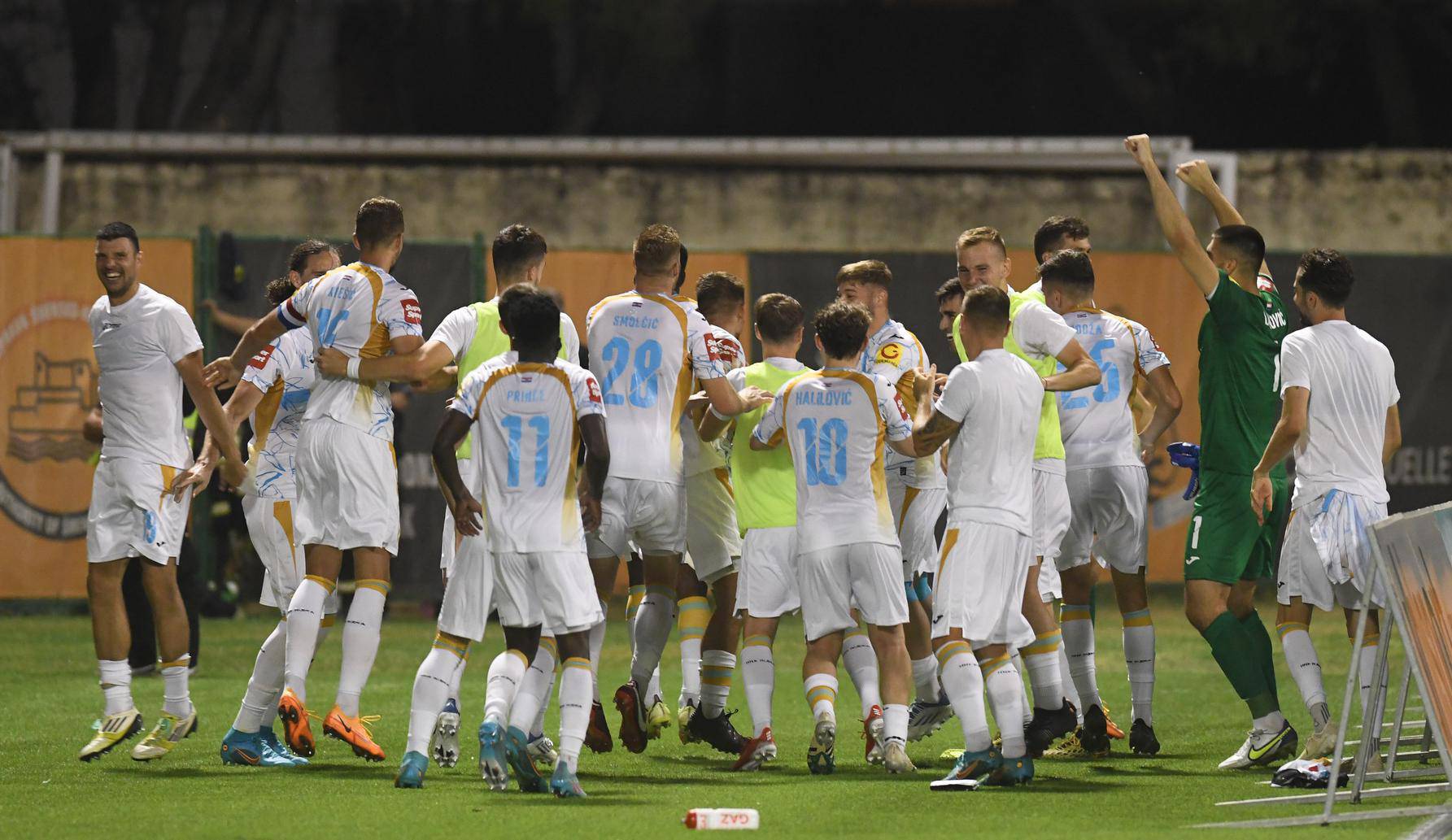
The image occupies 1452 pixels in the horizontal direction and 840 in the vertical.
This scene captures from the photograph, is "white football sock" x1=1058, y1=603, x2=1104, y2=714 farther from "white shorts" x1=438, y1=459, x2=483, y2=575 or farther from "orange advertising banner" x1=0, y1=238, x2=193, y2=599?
"orange advertising banner" x1=0, y1=238, x2=193, y2=599

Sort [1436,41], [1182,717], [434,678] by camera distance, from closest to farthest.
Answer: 1. [434,678]
2. [1182,717]
3. [1436,41]

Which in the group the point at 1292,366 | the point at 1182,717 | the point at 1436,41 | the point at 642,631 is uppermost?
the point at 1436,41

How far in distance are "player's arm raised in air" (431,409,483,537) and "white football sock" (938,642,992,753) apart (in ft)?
6.87

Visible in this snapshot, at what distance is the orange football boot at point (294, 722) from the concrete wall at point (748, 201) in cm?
1064

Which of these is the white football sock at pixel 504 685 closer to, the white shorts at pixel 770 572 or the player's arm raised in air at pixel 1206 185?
the white shorts at pixel 770 572

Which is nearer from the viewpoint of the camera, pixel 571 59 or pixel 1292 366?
pixel 1292 366

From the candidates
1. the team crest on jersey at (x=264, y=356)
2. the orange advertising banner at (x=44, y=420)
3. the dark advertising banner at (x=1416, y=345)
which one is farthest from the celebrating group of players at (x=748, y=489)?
the dark advertising banner at (x=1416, y=345)

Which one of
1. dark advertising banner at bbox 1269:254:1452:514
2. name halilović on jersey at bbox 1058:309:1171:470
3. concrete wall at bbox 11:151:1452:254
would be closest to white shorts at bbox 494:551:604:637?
name halilović on jersey at bbox 1058:309:1171:470

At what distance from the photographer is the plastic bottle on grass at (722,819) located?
6.88 metres

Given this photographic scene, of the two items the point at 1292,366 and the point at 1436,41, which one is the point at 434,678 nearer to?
the point at 1292,366

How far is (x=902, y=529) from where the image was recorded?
9.69 m

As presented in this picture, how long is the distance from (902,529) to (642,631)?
1.45 meters

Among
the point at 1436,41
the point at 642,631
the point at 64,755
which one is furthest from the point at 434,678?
the point at 1436,41

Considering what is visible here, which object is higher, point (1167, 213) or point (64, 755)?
point (1167, 213)
